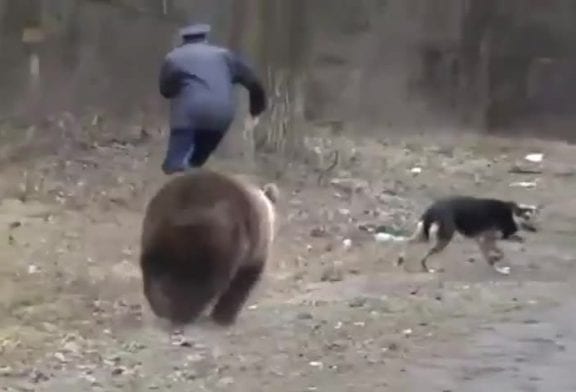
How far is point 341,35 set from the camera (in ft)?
53.5

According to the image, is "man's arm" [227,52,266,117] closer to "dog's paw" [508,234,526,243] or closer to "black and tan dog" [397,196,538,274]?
"black and tan dog" [397,196,538,274]

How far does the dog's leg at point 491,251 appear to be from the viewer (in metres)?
9.43

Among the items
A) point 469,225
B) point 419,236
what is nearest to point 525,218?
point 469,225

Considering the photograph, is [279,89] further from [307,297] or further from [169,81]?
[169,81]

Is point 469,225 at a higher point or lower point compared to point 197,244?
lower

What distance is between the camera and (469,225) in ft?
31.6

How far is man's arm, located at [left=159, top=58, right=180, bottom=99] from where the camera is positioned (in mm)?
7254

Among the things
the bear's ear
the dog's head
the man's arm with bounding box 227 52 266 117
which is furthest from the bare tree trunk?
the bear's ear

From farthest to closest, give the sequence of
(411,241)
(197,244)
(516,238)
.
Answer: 1. (516,238)
2. (411,241)
3. (197,244)

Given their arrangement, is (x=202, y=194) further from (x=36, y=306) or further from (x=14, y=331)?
(x=36, y=306)

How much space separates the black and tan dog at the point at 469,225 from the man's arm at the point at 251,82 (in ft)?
10.2

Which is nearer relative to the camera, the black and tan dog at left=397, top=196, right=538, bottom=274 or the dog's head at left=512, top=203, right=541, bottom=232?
the black and tan dog at left=397, top=196, right=538, bottom=274

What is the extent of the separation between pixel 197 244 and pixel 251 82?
4.24 m

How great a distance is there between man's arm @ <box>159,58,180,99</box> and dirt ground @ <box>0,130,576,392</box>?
46.7 inches
